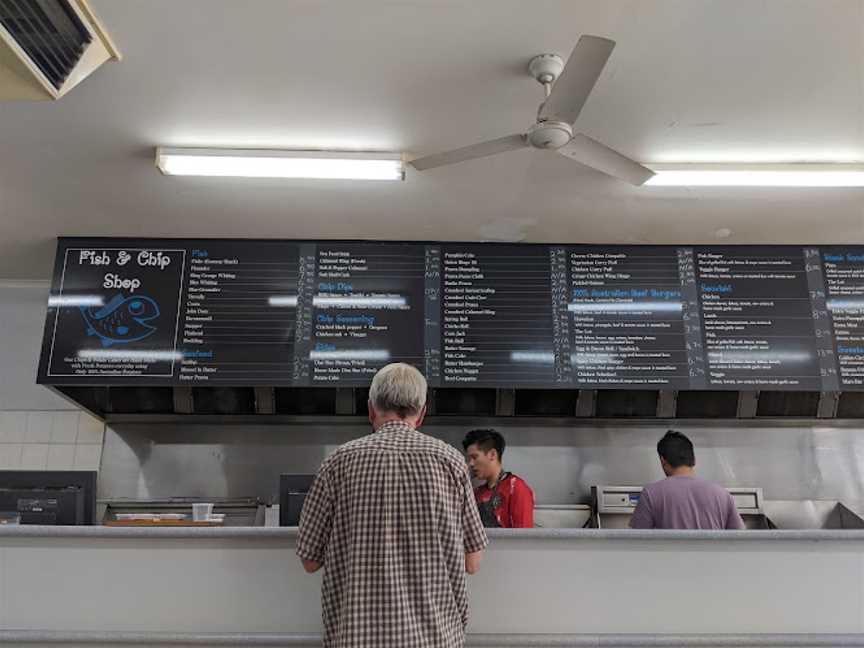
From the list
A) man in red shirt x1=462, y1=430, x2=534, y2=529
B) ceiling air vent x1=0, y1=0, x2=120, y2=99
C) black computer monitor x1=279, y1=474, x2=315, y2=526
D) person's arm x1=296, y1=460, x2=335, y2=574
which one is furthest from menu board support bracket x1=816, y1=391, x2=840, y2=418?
ceiling air vent x1=0, y1=0, x2=120, y2=99

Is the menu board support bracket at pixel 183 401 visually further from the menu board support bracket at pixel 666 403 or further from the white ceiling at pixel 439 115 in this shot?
the menu board support bracket at pixel 666 403

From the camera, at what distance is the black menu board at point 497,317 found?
3746 millimetres

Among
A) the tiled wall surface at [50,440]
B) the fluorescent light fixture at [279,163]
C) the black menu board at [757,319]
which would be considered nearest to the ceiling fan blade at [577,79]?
the fluorescent light fixture at [279,163]

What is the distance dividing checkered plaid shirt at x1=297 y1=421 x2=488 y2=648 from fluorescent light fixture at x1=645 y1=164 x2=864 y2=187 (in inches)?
77.1

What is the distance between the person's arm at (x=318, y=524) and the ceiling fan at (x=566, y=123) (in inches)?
50.4

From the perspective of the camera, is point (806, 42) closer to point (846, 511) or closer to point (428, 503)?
point (428, 503)

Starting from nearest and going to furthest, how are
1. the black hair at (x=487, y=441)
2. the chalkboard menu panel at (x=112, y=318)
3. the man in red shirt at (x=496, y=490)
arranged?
the man in red shirt at (x=496, y=490)
the black hair at (x=487, y=441)
the chalkboard menu panel at (x=112, y=318)

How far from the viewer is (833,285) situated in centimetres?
382

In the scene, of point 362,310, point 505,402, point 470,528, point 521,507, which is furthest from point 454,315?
point 470,528

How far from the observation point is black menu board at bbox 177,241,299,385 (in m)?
3.70

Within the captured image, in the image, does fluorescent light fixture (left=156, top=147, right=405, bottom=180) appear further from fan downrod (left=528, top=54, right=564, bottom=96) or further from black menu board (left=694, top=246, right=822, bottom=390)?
black menu board (left=694, top=246, right=822, bottom=390)

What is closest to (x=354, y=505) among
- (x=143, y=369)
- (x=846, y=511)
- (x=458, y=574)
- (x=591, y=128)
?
(x=458, y=574)

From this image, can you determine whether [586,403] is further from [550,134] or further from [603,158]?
[550,134]

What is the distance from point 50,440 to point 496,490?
3.09 meters
